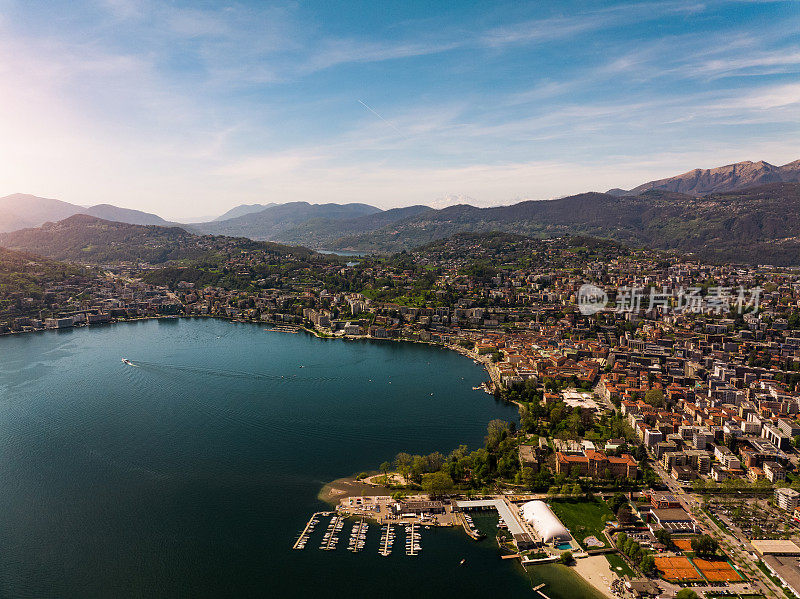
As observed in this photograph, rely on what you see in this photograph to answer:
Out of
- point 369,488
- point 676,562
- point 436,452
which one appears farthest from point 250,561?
point 676,562

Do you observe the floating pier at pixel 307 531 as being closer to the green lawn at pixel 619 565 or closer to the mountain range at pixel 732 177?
the green lawn at pixel 619 565

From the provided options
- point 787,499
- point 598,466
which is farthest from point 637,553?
point 787,499

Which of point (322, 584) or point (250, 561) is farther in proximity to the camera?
point (250, 561)

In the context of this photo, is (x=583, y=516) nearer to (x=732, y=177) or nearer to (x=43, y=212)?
(x=732, y=177)

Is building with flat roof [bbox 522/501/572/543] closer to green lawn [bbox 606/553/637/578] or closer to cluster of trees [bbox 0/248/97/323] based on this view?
green lawn [bbox 606/553/637/578]

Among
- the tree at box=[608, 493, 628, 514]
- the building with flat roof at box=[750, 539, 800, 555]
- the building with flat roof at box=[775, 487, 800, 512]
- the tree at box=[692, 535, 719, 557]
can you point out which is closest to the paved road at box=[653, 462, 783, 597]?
the building with flat roof at box=[750, 539, 800, 555]

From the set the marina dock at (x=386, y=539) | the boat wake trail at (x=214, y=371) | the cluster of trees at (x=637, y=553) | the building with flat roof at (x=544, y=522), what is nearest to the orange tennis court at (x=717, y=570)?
the cluster of trees at (x=637, y=553)

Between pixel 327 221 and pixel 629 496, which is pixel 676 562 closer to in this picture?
pixel 629 496
